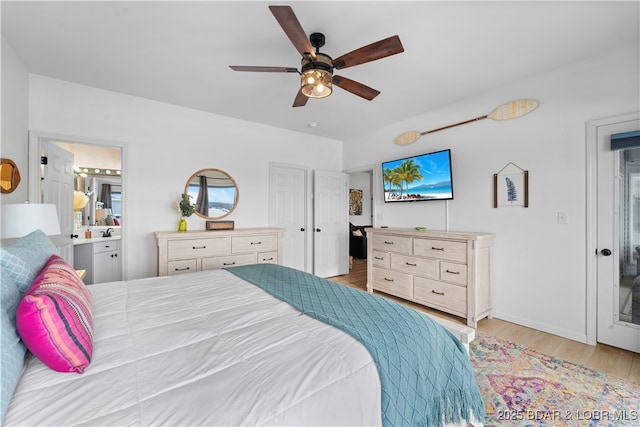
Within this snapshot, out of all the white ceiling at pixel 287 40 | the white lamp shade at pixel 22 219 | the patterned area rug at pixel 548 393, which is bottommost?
the patterned area rug at pixel 548 393

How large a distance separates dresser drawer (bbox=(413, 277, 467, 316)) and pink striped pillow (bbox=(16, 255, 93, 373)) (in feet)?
10.0

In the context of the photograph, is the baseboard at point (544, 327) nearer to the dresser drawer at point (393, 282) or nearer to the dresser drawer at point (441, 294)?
the dresser drawer at point (441, 294)

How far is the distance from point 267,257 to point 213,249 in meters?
0.74

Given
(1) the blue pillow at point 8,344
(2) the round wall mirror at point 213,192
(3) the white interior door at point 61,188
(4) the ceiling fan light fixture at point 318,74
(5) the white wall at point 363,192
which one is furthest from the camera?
(5) the white wall at point 363,192

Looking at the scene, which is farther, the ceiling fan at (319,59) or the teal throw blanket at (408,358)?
the ceiling fan at (319,59)

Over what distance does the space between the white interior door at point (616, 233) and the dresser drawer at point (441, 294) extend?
1.08 m

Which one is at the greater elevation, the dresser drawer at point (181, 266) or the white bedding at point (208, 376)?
the white bedding at point (208, 376)

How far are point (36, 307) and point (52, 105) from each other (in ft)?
9.98

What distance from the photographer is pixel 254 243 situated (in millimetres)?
3641

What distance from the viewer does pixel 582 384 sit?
1878 millimetres

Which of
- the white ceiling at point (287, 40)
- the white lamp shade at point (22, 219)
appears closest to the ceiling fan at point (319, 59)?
the white ceiling at point (287, 40)

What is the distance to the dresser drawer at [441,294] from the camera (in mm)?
2902

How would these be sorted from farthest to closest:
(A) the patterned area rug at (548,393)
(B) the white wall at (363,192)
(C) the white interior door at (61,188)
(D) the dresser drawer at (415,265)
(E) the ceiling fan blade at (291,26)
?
(B) the white wall at (363,192)
(D) the dresser drawer at (415,265)
(C) the white interior door at (61,188)
(A) the patterned area rug at (548,393)
(E) the ceiling fan blade at (291,26)

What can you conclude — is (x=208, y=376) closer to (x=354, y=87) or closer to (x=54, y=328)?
(x=54, y=328)
